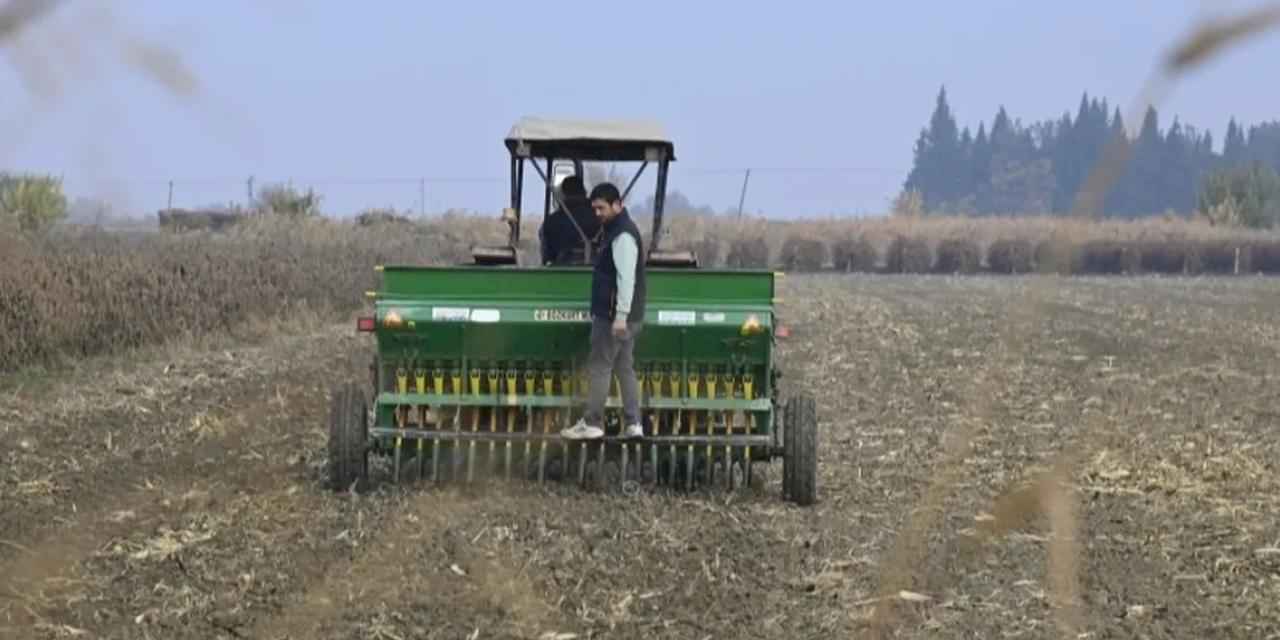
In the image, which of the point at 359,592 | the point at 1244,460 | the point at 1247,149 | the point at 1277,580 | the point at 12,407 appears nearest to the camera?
the point at 1247,149

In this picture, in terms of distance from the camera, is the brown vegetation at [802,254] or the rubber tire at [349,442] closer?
the rubber tire at [349,442]

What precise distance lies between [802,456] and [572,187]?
262cm

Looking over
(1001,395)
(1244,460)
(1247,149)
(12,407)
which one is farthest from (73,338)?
(1247,149)

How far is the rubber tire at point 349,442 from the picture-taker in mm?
10430

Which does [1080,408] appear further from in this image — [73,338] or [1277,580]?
[73,338]

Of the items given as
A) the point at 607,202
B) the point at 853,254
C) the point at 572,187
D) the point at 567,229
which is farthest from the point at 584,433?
the point at 853,254

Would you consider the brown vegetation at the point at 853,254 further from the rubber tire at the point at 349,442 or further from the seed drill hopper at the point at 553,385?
the rubber tire at the point at 349,442

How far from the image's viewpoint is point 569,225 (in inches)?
465

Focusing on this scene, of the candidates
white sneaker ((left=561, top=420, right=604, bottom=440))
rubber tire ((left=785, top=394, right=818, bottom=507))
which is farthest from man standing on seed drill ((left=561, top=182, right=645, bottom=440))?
rubber tire ((left=785, top=394, right=818, bottom=507))

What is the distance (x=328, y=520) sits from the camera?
9492 millimetres

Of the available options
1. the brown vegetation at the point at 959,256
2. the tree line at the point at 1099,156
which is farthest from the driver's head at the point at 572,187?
the brown vegetation at the point at 959,256

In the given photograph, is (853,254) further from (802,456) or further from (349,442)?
(349,442)

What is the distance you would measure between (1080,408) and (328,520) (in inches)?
350

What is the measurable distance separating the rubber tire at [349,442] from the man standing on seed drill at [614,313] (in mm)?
1215
